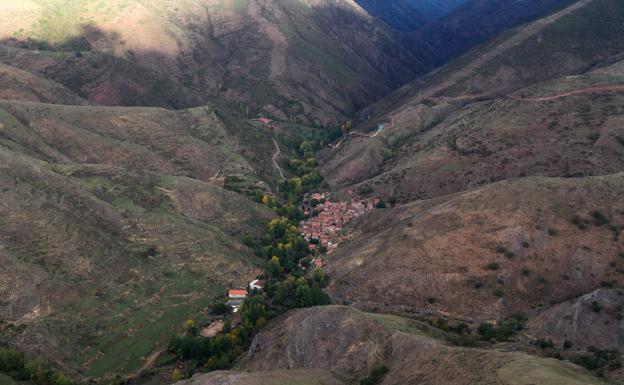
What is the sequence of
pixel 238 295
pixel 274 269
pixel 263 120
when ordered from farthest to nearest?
pixel 263 120 < pixel 274 269 < pixel 238 295

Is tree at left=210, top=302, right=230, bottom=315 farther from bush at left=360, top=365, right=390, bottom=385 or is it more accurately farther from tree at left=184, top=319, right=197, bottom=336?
bush at left=360, top=365, right=390, bottom=385

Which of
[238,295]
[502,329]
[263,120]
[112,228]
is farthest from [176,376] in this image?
[263,120]

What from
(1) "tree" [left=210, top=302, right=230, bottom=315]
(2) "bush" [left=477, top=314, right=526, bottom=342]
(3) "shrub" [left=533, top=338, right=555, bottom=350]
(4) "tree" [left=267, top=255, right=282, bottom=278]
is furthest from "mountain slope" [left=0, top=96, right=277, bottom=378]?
(3) "shrub" [left=533, top=338, right=555, bottom=350]

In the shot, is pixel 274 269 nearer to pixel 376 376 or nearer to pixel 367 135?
pixel 376 376

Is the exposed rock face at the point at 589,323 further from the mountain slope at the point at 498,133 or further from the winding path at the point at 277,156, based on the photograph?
Result: the winding path at the point at 277,156

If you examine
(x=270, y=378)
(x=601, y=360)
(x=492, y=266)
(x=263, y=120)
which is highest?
(x=601, y=360)

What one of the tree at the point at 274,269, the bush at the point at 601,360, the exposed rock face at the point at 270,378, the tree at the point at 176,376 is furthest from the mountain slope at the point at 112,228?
the bush at the point at 601,360

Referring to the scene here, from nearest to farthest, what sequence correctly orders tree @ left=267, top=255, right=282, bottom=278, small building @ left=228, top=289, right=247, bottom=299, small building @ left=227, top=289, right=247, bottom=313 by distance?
small building @ left=227, top=289, right=247, bottom=313 < small building @ left=228, top=289, right=247, bottom=299 < tree @ left=267, top=255, right=282, bottom=278
